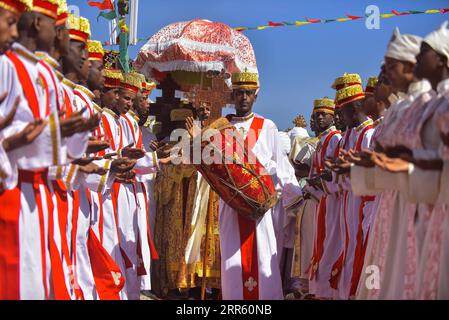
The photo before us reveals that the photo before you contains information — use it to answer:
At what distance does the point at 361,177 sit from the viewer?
554cm

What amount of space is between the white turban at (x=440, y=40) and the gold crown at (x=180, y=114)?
5.91 m

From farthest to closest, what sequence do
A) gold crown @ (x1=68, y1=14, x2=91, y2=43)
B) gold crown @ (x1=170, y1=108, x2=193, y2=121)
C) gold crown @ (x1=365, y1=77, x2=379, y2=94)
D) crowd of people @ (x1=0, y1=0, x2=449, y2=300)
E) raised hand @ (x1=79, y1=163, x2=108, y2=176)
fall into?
gold crown @ (x1=170, y1=108, x2=193, y2=121) < gold crown @ (x1=365, y1=77, x2=379, y2=94) < gold crown @ (x1=68, y1=14, x2=91, y2=43) < raised hand @ (x1=79, y1=163, x2=108, y2=176) < crowd of people @ (x1=0, y1=0, x2=449, y2=300)

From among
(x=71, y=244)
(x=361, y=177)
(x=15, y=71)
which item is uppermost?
(x=15, y=71)

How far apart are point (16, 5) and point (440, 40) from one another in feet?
8.69

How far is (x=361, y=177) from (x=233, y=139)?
8.80 ft

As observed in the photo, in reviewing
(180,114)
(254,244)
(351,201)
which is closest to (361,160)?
(254,244)

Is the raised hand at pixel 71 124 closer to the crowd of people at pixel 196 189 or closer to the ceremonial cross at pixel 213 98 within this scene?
the crowd of people at pixel 196 189

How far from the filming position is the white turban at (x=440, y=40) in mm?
5137

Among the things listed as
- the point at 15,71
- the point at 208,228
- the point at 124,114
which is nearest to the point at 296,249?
the point at 208,228

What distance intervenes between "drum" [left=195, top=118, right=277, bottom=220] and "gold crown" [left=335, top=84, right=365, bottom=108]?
5.26 ft

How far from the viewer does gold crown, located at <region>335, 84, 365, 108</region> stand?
29.4ft

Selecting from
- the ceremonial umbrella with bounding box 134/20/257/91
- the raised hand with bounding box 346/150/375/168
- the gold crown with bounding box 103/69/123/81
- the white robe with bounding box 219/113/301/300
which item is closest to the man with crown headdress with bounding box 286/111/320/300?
the white robe with bounding box 219/113/301/300

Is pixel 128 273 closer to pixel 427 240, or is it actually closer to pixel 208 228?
pixel 208 228

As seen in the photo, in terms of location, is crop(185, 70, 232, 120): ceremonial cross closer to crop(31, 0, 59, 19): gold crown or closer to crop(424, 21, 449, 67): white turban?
crop(31, 0, 59, 19): gold crown
